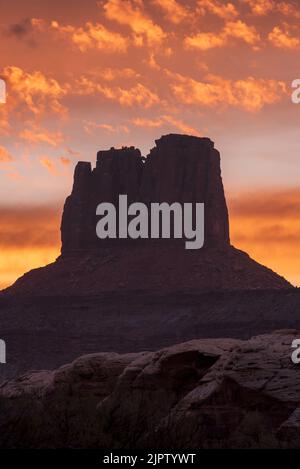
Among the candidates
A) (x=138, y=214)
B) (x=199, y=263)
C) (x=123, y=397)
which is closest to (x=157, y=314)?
(x=199, y=263)

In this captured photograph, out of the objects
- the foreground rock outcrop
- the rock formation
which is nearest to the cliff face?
the rock formation

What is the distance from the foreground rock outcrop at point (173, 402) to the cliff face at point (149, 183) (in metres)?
125

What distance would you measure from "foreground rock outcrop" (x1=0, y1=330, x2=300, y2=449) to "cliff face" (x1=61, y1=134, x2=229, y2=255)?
125371 millimetres

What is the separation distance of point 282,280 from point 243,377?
4917 inches

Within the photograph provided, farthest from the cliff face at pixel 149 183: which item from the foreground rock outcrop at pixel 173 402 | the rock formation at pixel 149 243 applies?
the foreground rock outcrop at pixel 173 402

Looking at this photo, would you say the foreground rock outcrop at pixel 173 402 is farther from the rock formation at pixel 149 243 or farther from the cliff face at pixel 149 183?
the cliff face at pixel 149 183

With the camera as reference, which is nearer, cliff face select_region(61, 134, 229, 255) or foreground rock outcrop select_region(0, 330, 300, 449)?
foreground rock outcrop select_region(0, 330, 300, 449)

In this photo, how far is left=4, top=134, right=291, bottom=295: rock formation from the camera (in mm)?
140875

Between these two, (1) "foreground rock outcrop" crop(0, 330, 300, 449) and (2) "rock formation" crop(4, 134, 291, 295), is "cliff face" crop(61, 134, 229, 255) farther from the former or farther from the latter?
(1) "foreground rock outcrop" crop(0, 330, 300, 449)

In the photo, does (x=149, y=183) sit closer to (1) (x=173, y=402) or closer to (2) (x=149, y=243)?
(2) (x=149, y=243)

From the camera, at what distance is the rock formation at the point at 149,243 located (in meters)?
141

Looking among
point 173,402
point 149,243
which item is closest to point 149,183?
point 149,243

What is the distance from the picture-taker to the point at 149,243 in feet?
485
